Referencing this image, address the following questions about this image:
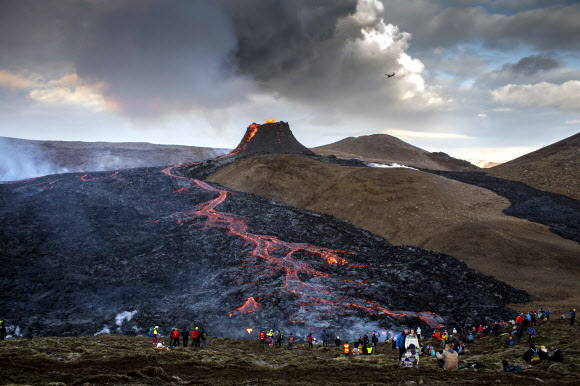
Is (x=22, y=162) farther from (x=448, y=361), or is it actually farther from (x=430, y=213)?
(x=448, y=361)

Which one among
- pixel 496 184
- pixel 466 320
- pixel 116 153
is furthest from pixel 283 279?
pixel 116 153

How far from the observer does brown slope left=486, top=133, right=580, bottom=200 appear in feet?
218

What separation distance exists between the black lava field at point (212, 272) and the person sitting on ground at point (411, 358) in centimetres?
1103

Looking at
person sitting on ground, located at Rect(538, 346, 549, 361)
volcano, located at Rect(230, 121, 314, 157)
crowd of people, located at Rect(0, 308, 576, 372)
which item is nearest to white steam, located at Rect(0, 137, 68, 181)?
volcano, located at Rect(230, 121, 314, 157)

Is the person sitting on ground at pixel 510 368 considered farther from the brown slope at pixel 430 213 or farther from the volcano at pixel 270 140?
the volcano at pixel 270 140

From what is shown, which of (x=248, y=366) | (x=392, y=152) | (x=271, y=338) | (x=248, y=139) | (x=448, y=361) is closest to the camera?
(x=448, y=361)

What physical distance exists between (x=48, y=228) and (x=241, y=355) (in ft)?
123

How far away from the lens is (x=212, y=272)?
3725 centimetres

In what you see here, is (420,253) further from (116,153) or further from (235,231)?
(116,153)

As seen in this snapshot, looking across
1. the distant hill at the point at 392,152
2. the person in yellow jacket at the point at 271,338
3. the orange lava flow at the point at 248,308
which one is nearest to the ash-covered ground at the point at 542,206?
the orange lava flow at the point at 248,308

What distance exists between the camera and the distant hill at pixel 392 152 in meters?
153

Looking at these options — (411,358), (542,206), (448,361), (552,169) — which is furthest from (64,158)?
(552,169)

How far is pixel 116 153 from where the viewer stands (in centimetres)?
13075

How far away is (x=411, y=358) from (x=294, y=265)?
2191cm
